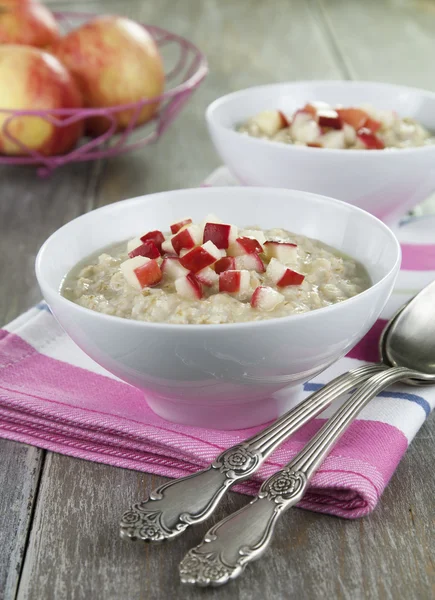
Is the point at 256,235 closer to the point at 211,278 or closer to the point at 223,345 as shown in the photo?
the point at 211,278

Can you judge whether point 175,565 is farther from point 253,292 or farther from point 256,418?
point 253,292

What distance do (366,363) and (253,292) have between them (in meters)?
0.39

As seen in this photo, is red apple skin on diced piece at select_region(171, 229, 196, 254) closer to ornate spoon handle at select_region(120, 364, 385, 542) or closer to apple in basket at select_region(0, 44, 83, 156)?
ornate spoon handle at select_region(120, 364, 385, 542)

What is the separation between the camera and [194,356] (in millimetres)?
1271

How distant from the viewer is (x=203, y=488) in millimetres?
1219

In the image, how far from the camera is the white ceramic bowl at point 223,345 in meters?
1.26

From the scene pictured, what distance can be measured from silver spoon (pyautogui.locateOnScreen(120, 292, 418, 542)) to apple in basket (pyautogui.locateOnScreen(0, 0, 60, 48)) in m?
2.02

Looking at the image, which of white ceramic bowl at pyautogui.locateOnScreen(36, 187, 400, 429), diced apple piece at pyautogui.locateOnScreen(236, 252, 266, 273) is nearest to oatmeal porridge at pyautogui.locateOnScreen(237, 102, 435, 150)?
white ceramic bowl at pyautogui.locateOnScreen(36, 187, 400, 429)

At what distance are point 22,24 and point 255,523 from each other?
2.29 meters

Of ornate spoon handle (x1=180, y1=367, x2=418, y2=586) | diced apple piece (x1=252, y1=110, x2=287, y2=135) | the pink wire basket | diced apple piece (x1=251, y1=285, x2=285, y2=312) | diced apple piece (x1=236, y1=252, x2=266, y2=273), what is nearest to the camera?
ornate spoon handle (x1=180, y1=367, x2=418, y2=586)

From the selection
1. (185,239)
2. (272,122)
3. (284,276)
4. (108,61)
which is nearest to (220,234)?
(185,239)

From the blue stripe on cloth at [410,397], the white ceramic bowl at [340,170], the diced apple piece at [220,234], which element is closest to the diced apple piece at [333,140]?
the white ceramic bowl at [340,170]

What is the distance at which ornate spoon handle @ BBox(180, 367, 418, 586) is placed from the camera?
1084 mm

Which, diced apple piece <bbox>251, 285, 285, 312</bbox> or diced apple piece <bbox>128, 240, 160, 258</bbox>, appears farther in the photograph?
diced apple piece <bbox>128, 240, 160, 258</bbox>
